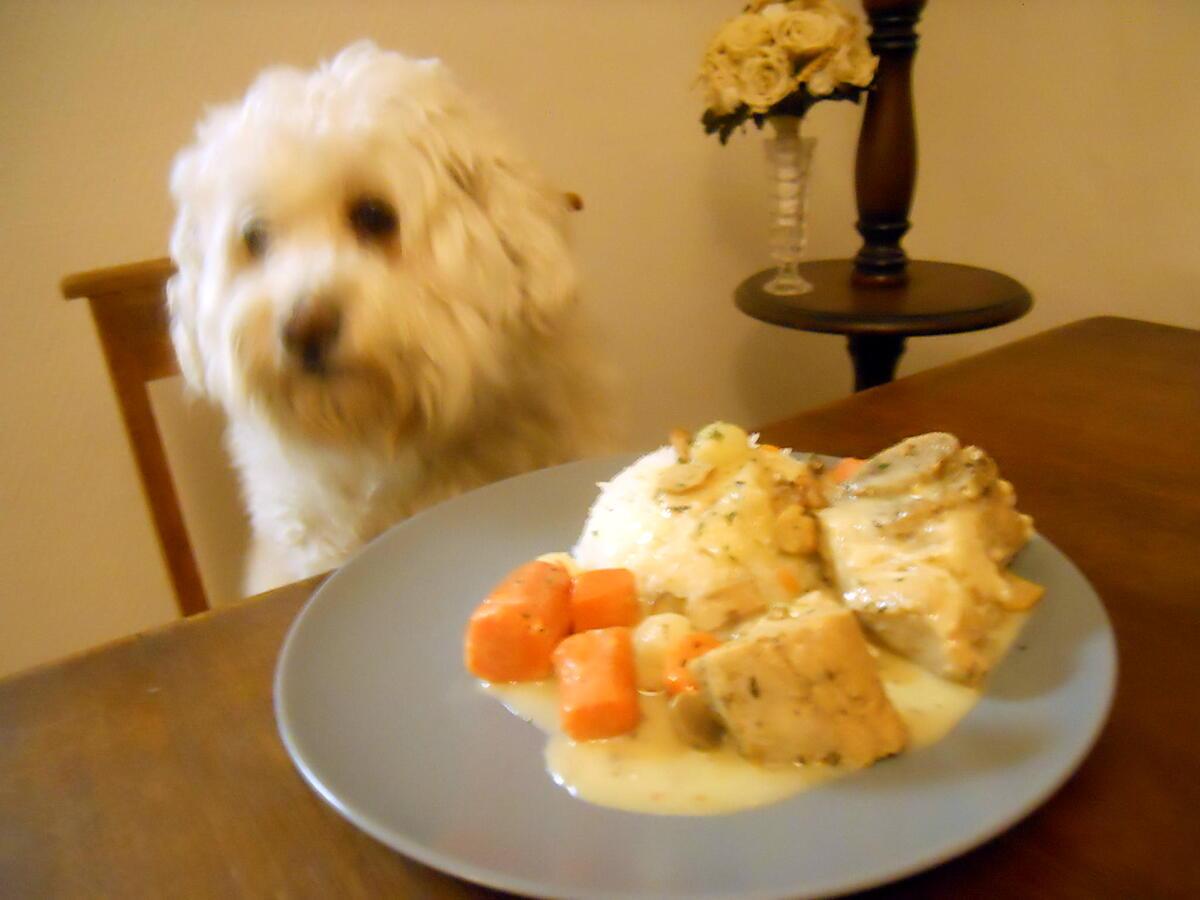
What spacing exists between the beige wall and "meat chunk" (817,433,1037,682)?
140cm

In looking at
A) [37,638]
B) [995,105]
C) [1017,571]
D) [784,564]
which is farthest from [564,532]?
[995,105]

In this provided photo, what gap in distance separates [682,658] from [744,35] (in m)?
1.33

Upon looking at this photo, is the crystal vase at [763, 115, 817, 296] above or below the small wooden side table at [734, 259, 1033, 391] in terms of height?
above

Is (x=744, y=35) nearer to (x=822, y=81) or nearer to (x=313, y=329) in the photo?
(x=822, y=81)

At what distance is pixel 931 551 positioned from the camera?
0.59m

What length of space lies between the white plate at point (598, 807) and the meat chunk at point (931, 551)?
0.08 ft

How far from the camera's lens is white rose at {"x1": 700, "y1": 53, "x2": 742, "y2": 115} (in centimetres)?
157

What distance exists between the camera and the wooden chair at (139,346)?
1.26m

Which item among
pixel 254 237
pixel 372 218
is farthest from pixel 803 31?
pixel 254 237

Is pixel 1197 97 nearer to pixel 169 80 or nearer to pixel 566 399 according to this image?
pixel 566 399

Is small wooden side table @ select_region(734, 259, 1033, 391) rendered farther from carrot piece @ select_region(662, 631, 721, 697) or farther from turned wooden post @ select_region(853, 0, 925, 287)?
carrot piece @ select_region(662, 631, 721, 697)

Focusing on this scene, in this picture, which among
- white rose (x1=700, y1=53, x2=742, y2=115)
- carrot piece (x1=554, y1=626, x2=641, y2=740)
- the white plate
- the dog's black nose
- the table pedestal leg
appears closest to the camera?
the white plate

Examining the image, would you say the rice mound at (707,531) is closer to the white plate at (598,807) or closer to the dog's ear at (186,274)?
the white plate at (598,807)

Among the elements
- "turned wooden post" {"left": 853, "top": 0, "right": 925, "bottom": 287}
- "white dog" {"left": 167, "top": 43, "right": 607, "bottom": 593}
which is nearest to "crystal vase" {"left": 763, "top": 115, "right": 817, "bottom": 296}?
"turned wooden post" {"left": 853, "top": 0, "right": 925, "bottom": 287}
